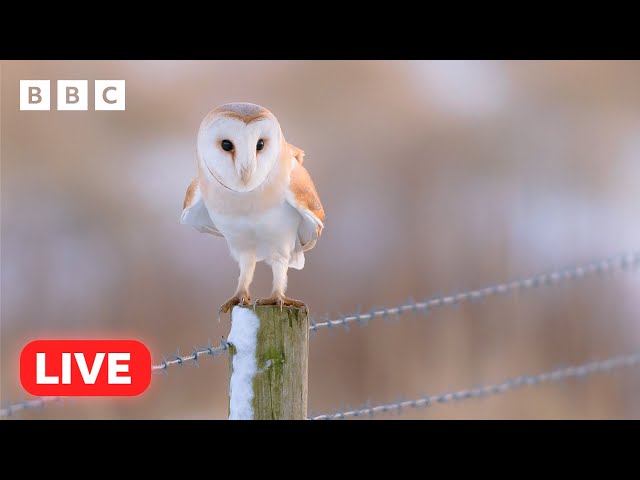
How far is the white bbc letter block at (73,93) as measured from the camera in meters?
3.10

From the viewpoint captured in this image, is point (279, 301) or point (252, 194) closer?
point (279, 301)

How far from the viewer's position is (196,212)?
2.58 m

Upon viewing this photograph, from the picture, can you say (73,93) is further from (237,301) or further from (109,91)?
(237,301)

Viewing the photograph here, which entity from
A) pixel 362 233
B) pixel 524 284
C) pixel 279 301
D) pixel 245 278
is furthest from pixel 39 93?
pixel 362 233

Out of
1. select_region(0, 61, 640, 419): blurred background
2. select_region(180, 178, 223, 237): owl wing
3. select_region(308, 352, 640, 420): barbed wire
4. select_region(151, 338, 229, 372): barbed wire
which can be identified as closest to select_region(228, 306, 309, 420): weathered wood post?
select_region(151, 338, 229, 372): barbed wire

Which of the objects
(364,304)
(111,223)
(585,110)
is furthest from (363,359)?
(585,110)

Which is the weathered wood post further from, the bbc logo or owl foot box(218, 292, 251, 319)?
the bbc logo

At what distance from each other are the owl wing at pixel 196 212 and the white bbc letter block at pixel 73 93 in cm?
69

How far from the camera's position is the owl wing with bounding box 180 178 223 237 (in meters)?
2.54

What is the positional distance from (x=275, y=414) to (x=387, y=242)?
3860 millimetres

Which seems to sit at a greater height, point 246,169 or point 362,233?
point 362,233

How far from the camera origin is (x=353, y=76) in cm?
668

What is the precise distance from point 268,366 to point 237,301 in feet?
1.84

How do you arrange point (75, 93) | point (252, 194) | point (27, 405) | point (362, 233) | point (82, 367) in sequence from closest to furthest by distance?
1. point (27, 405)
2. point (82, 367)
3. point (252, 194)
4. point (75, 93)
5. point (362, 233)
